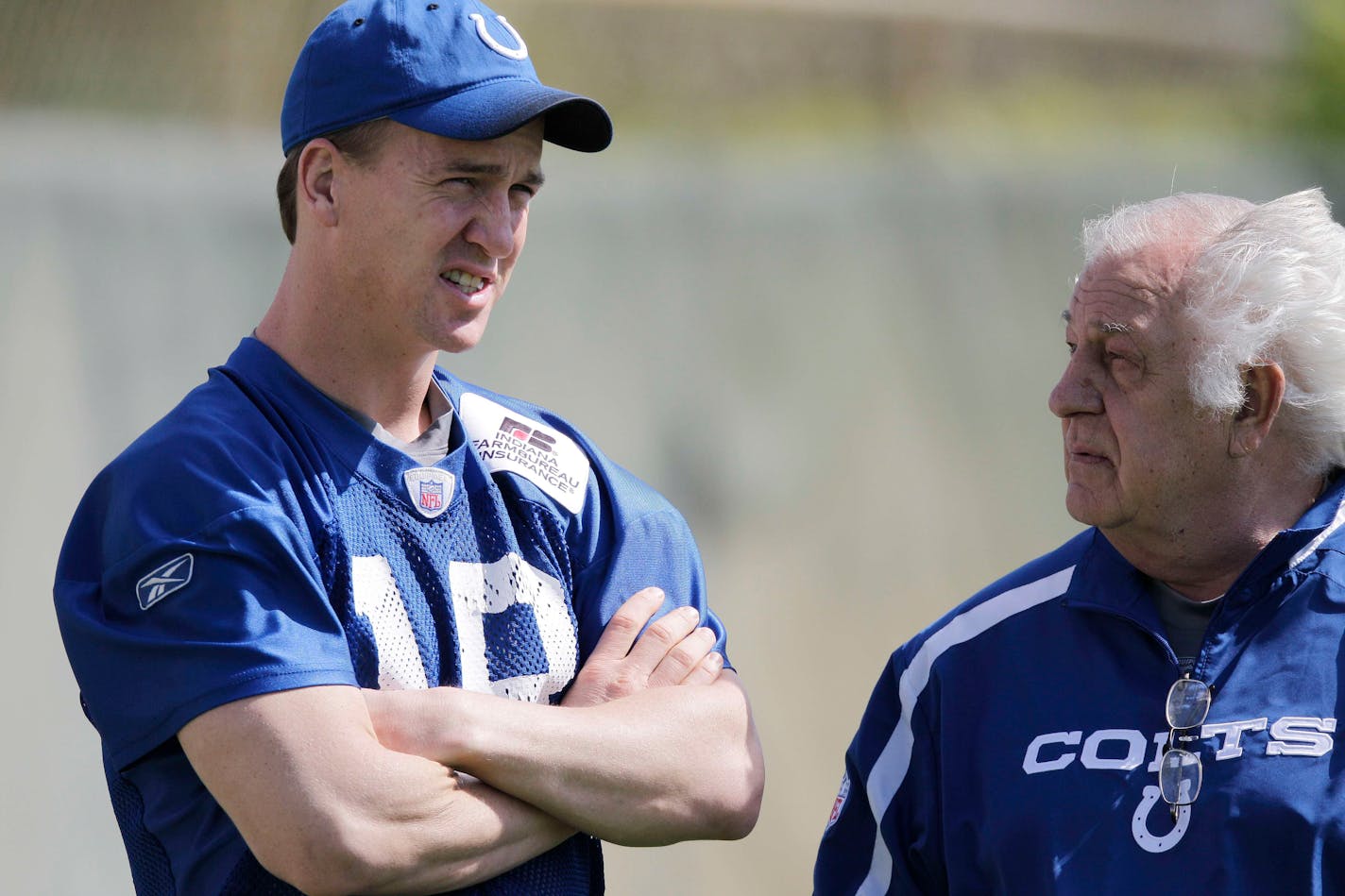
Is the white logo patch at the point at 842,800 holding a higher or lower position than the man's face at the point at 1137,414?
lower

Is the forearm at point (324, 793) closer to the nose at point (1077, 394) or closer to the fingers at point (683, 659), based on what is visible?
the fingers at point (683, 659)

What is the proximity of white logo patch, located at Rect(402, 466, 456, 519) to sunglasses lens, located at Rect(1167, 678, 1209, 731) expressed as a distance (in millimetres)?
945

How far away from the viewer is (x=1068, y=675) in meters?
2.05

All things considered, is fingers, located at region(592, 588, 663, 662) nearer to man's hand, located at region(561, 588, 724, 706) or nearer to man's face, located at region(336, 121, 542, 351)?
man's hand, located at region(561, 588, 724, 706)

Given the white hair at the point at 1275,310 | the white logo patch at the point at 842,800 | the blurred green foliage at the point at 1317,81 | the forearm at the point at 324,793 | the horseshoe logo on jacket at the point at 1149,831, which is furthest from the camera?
the blurred green foliage at the point at 1317,81

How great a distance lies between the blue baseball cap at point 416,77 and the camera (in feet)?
6.26

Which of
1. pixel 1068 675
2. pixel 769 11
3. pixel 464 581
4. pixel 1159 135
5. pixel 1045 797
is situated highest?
pixel 769 11

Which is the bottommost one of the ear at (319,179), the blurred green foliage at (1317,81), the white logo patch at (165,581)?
the white logo patch at (165,581)

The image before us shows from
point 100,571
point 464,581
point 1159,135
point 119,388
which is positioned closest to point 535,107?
point 464,581

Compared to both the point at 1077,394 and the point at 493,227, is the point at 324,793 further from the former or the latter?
the point at 1077,394

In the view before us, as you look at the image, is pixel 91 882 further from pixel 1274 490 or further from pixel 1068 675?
pixel 1274 490

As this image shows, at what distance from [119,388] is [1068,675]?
6.43 ft

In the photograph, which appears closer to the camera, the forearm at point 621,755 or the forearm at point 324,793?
the forearm at point 324,793

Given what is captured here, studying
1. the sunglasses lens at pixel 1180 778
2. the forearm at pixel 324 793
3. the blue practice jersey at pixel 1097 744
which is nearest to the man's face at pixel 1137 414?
the blue practice jersey at pixel 1097 744
